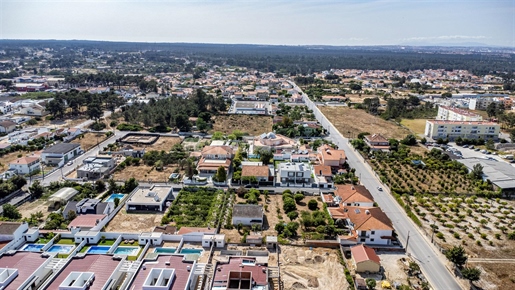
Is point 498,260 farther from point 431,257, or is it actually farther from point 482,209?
point 482,209

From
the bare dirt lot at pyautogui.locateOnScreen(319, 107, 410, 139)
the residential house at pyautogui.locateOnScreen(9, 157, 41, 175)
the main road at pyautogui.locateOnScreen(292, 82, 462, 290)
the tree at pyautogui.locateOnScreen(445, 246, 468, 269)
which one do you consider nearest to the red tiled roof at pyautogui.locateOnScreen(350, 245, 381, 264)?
the main road at pyautogui.locateOnScreen(292, 82, 462, 290)

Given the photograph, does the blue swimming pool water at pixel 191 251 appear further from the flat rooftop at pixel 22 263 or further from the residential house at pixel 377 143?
the residential house at pixel 377 143

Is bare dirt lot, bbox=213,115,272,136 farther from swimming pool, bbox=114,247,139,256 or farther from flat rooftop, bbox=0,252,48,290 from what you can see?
flat rooftop, bbox=0,252,48,290

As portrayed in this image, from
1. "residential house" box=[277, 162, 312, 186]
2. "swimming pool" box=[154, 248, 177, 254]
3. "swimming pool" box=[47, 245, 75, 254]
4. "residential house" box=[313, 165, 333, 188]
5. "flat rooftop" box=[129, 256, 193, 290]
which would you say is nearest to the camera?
"flat rooftop" box=[129, 256, 193, 290]

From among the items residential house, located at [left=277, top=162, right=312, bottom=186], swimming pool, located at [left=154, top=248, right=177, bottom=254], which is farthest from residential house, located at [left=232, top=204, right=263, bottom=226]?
residential house, located at [left=277, top=162, right=312, bottom=186]

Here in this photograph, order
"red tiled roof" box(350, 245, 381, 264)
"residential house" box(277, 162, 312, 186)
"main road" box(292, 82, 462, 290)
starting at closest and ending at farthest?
"main road" box(292, 82, 462, 290)
"red tiled roof" box(350, 245, 381, 264)
"residential house" box(277, 162, 312, 186)

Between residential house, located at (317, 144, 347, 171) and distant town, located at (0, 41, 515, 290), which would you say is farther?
residential house, located at (317, 144, 347, 171)

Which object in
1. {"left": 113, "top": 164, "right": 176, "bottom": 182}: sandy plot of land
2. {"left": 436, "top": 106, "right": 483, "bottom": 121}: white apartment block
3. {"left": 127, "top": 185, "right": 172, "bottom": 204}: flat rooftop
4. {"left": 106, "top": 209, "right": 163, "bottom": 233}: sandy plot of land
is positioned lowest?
{"left": 106, "top": 209, "right": 163, "bottom": 233}: sandy plot of land

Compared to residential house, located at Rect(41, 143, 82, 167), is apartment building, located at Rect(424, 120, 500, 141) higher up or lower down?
higher up
